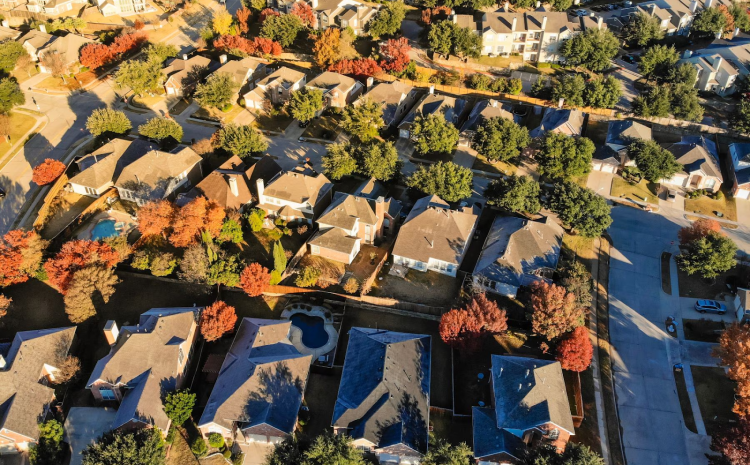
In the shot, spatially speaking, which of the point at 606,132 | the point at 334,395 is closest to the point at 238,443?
the point at 334,395

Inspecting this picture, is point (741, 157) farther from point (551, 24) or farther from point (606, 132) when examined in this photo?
point (551, 24)

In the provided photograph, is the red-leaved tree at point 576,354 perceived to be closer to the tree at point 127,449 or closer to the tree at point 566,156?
the tree at point 566,156

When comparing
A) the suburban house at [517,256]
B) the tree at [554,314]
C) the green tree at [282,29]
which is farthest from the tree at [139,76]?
the tree at [554,314]

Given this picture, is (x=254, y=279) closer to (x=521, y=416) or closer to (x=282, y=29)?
(x=521, y=416)

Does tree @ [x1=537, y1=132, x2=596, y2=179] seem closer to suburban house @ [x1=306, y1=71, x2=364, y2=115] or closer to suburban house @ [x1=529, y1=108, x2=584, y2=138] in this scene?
suburban house @ [x1=529, y1=108, x2=584, y2=138]

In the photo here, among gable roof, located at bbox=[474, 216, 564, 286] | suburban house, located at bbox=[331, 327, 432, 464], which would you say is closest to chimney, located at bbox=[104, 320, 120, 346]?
suburban house, located at bbox=[331, 327, 432, 464]
